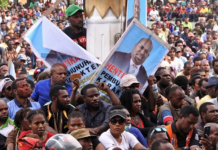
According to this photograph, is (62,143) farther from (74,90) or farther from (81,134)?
(74,90)

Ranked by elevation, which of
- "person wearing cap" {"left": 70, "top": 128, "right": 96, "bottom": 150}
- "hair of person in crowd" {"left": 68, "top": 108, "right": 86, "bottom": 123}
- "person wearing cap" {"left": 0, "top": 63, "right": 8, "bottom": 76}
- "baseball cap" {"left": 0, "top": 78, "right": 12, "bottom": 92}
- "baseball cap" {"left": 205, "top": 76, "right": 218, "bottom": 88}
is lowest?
"person wearing cap" {"left": 70, "top": 128, "right": 96, "bottom": 150}

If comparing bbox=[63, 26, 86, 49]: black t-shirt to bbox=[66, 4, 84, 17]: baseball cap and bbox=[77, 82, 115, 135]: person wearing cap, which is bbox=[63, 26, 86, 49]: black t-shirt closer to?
bbox=[66, 4, 84, 17]: baseball cap

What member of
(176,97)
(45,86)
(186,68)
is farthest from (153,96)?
(186,68)

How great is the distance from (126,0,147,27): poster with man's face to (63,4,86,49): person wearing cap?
67 cm

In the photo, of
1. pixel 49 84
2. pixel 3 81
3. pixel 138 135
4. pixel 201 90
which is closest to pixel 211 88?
pixel 201 90

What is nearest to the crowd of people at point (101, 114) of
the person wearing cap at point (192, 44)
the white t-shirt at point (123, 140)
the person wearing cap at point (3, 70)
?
the white t-shirt at point (123, 140)

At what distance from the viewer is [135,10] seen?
858 centimetres

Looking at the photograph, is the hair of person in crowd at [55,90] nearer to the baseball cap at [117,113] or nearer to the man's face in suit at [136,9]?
the baseball cap at [117,113]

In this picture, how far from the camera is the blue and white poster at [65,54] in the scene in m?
8.00

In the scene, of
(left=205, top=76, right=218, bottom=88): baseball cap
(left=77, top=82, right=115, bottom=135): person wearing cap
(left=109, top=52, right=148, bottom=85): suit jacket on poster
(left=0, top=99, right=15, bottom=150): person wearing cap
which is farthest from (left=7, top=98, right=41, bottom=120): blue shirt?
(left=205, top=76, right=218, bottom=88): baseball cap

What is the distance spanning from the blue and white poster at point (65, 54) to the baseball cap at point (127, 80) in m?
0.52

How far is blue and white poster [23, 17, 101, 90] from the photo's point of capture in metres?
8.00

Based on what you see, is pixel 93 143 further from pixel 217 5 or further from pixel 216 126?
pixel 217 5

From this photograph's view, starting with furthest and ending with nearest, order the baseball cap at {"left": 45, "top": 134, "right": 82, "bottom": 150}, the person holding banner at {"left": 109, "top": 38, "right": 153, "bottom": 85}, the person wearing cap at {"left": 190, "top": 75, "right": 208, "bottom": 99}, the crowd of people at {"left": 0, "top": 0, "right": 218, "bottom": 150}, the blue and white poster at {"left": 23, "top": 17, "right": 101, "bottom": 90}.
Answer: the person wearing cap at {"left": 190, "top": 75, "right": 208, "bottom": 99}
the blue and white poster at {"left": 23, "top": 17, "right": 101, "bottom": 90}
the person holding banner at {"left": 109, "top": 38, "right": 153, "bottom": 85}
the crowd of people at {"left": 0, "top": 0, "right": 218, "bottom": 150}
the baseball cap at {"left": 45, "top": 134, "right": 82, "bottom": 150}
